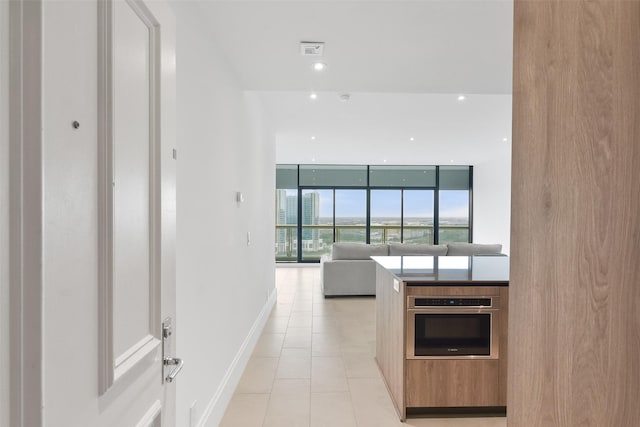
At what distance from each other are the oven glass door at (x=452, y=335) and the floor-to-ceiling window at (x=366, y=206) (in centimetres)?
711

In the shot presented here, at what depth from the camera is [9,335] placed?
1.66ft

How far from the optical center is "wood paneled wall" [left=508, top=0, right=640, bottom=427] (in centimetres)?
70

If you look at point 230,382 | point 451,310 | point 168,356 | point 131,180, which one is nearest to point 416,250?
point 451,310

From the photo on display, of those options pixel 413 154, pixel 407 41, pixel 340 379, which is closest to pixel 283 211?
pixel 413 154

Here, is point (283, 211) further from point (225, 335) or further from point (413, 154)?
point (225, 335)

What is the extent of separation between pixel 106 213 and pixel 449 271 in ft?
7.80

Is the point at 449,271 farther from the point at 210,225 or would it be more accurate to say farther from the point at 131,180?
the point at 131,180

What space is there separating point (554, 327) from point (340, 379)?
2.26 metres

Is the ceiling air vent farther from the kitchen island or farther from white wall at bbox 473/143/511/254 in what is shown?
white wall at bbox 473/143/511/254

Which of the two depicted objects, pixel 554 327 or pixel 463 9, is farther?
pixel 463 9

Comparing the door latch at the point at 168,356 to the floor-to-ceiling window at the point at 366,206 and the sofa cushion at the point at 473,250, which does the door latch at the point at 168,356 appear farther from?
the floor-to-ceiling window at the point at 366,206

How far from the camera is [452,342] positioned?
7.55 feet

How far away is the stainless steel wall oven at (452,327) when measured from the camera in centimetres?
226

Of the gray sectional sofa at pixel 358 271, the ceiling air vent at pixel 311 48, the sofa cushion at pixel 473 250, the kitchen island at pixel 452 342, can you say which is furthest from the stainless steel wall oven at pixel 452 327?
the sofa cushion at pixel 473 250
